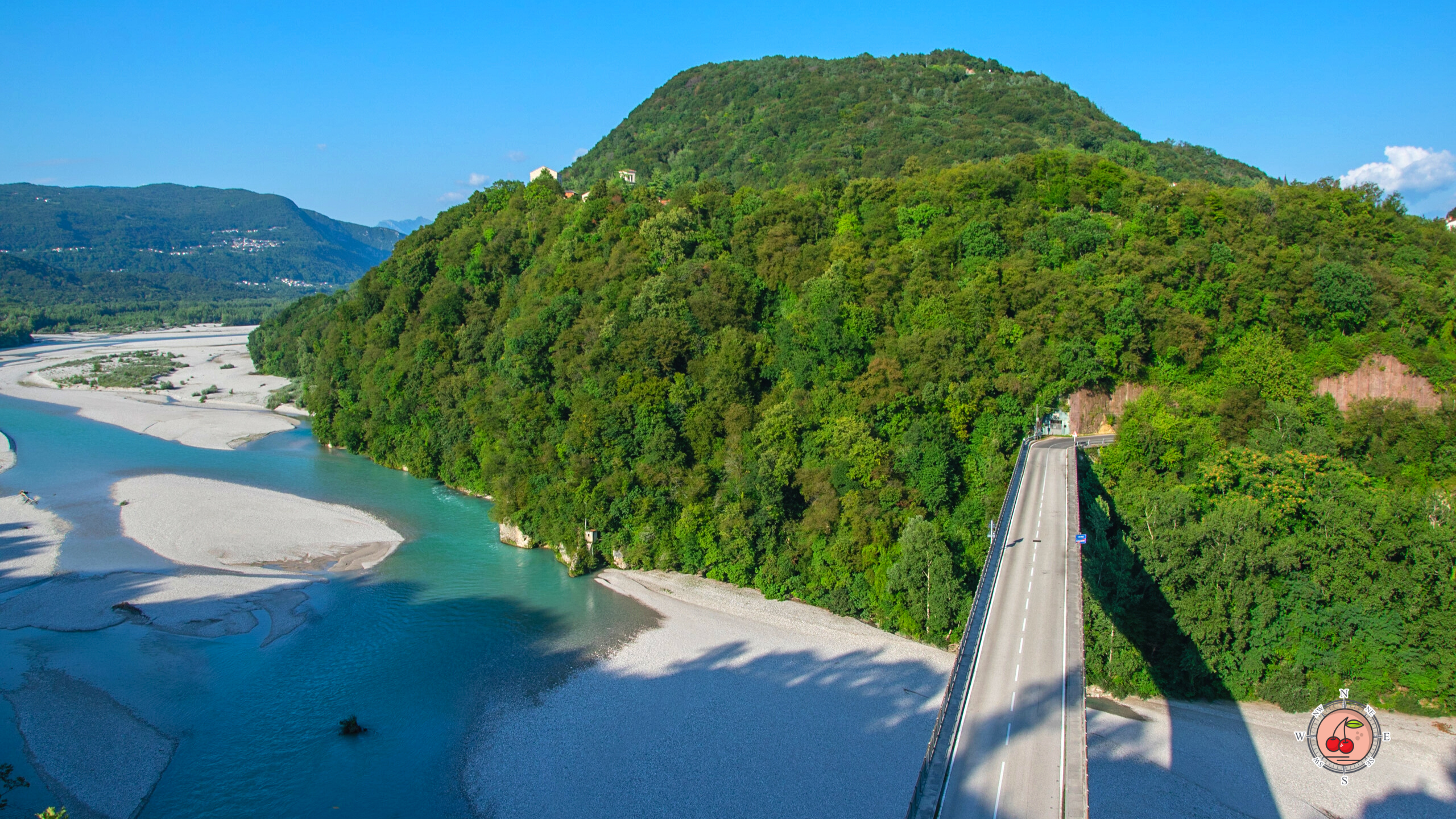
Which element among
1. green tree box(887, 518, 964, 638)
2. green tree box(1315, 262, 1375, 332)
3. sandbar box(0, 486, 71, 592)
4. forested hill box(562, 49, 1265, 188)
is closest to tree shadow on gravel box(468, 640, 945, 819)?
green tree box(887, 518, 964, 638)

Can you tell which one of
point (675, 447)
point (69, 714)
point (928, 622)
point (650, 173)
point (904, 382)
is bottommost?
point (69, 714)

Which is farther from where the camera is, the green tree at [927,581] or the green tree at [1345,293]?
the green tree at [1345,293]

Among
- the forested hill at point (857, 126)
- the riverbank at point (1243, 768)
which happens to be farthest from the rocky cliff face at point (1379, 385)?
the forested hill at point (857, 126)

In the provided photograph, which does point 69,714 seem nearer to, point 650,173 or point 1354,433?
point 1354,433

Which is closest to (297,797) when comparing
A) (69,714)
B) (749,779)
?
(69,714)

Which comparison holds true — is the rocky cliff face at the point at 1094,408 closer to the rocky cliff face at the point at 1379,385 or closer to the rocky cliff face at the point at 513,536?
the rocky cliff face at the point at 1379,385

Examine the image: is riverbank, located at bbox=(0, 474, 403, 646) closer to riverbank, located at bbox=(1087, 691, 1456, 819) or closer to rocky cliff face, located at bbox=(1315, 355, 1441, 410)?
riverbank, located at bbox=(1087, 691, 1456, 819)
